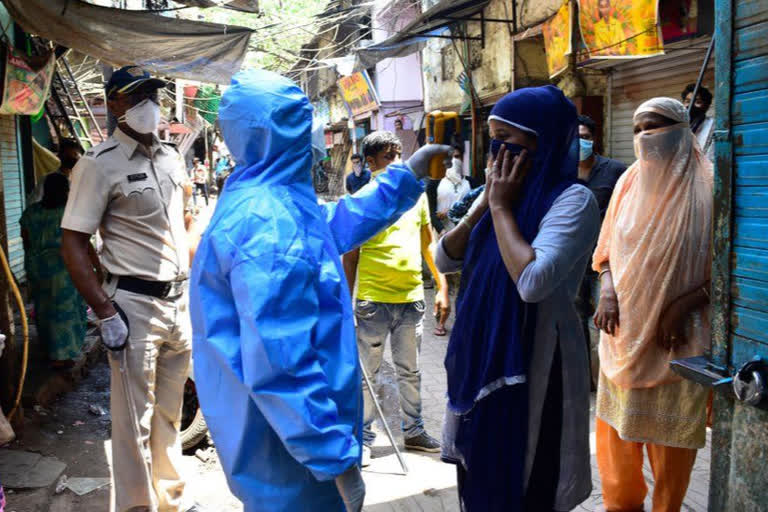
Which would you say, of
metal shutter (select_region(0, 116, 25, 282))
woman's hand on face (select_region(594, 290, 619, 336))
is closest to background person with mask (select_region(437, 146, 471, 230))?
woman's hand on face (select_region(594, 290, 619, 336))

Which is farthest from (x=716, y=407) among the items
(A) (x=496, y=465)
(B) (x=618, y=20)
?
(B) (x=618, y=20)

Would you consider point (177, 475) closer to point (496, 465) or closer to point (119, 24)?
point (496, 465)

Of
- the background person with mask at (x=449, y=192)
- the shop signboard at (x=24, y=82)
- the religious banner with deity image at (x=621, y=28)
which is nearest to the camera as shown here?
the religious banner with deity image at (x=621, y=28)

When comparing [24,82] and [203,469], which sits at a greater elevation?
[24,82]

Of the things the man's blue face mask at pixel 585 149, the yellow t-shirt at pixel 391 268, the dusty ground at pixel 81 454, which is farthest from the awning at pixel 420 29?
the dusty ground at pixel 81 454

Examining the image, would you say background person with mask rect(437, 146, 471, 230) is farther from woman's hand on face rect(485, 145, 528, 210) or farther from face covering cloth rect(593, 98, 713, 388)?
woman's hand on face rect(485, 145, 528, 210)

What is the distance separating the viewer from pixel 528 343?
2.26m

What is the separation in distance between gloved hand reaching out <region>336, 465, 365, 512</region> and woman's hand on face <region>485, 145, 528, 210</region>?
986mm

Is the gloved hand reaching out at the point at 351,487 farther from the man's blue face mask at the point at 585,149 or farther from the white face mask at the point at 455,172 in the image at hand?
the white face mask at the point at 455,172

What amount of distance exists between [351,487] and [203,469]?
9.64ft

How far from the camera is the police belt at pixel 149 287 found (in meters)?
3.41

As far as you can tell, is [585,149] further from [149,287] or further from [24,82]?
[24,82]

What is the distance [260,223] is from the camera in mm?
1986

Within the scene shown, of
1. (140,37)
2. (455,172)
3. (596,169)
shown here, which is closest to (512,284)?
(596,169)
